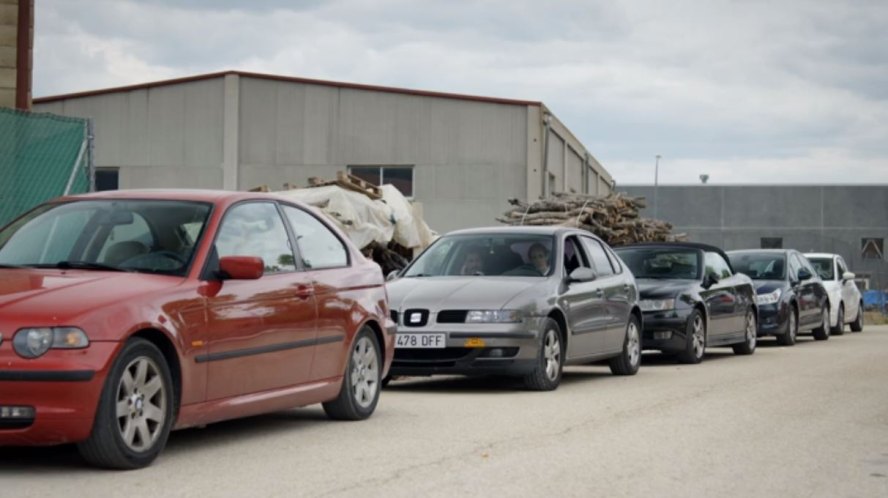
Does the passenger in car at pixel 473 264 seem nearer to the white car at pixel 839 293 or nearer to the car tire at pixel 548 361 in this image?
the car tire at pixel 548 361

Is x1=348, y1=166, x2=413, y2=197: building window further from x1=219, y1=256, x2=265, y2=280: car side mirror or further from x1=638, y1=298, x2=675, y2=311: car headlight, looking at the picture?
x1=219, y1=256, x2=265, y2=280: car side mirror

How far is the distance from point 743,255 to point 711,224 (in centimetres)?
4692

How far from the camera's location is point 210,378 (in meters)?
8.62

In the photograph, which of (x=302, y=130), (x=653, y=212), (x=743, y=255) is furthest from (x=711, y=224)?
(x=743, y=255)

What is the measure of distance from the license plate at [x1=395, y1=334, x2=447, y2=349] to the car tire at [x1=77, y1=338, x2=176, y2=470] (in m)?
5.05

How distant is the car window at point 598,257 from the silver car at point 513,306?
0.02m

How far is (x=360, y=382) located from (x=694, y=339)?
28.9 feet

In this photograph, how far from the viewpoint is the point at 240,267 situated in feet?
28.7

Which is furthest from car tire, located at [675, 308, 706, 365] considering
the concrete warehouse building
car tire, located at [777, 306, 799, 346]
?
the concrete warehouse building

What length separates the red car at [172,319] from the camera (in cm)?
752

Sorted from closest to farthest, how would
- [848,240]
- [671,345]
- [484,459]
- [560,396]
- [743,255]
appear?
[484,459] < [560,396] < [671,345] < [743,255] < [848,240]

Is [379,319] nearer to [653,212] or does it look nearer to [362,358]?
[362,358]

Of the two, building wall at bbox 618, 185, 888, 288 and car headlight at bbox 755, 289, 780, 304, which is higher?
building wall at bbox 618, 185, 888, 288

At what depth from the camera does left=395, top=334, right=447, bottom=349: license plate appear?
43.3 feet
